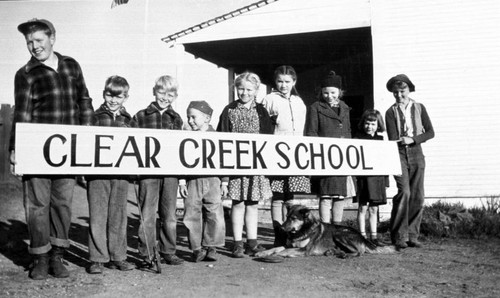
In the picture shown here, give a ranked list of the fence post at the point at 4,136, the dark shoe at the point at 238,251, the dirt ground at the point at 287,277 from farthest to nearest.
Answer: the fence post at the point at 4,136
the dark shoe at the point at 238,251
the dirt ground at the point at 287,277

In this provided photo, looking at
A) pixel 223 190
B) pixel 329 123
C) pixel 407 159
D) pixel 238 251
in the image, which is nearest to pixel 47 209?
pixel 223 190

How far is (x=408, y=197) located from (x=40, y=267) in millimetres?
3729

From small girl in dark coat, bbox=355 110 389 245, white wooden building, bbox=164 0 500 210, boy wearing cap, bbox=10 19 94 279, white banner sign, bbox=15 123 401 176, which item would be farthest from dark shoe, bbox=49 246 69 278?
white wooden building, bbox=164 0 500 210

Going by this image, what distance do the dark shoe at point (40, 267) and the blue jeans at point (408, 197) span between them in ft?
11.5

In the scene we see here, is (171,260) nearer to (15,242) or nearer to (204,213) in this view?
(204,213)

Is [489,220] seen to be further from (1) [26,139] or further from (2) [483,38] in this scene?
(1) [26,139]

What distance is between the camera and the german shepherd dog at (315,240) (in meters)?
4.88

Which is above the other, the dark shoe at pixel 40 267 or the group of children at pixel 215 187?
the group of children at pixel 215 187

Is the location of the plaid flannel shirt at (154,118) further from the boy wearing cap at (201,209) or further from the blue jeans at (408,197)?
the blue jeans at (408,197)

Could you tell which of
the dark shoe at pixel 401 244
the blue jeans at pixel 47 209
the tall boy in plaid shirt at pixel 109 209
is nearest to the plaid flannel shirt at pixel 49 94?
the tall boy in plaid shirt at pixel 109 209

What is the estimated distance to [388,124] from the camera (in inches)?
227

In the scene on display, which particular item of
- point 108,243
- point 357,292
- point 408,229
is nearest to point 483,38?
point 408,229

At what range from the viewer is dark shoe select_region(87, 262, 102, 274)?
4.12 m

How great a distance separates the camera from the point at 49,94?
13.6ft
